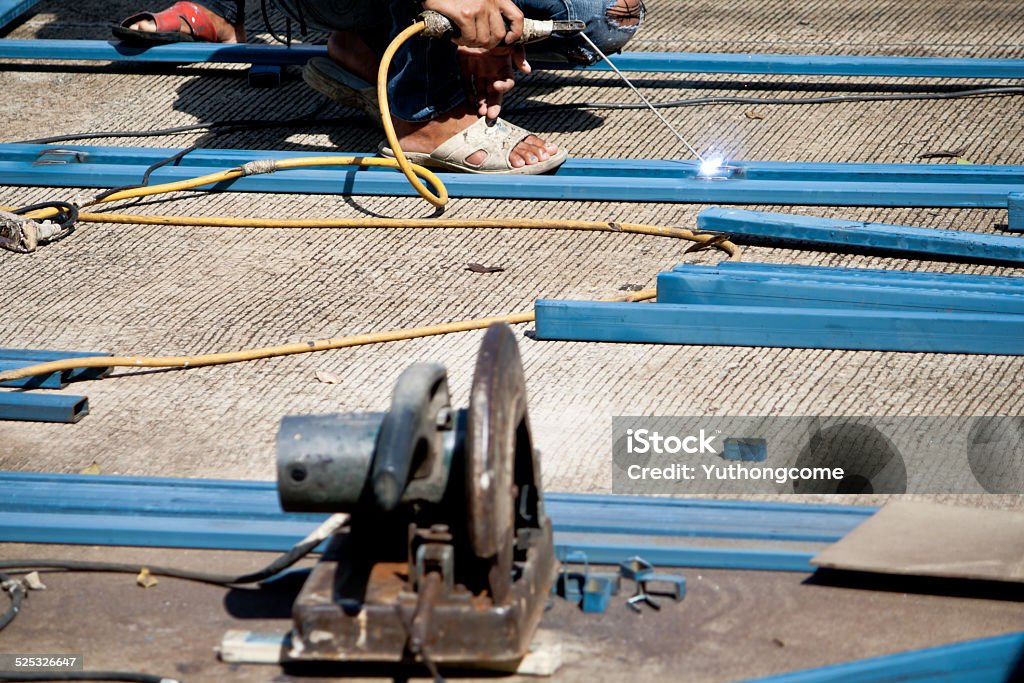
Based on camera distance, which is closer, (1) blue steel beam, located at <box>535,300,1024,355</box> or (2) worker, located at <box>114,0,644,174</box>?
(1) blue steel beam, located at <box>535,300,1024,355</box>

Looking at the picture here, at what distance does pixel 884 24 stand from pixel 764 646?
9.66ft

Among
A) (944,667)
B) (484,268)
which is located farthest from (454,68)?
(944,667)

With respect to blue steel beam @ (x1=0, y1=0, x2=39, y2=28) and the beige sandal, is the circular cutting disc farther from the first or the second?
blue steel beam @ (x1=0, y1=0, x2=39, y2=28)

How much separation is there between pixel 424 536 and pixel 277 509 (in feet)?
1.54

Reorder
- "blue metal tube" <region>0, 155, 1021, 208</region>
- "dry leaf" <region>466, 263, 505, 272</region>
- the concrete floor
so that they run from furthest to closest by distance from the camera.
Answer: "blue metal tube" <region>0, 155, 1021, 208</region> < "dry leaf" <region>466, 263, 505, 272</region> < the concrete floor

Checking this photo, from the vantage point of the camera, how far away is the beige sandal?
9.89 feet

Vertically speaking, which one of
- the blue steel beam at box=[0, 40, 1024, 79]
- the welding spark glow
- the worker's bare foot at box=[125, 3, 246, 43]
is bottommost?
the welding spark glow

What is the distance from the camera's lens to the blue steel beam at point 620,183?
9.21ft

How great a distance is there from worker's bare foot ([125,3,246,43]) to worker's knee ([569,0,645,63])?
1301 millimetres

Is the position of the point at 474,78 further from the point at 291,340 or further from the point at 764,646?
the point at 764,646

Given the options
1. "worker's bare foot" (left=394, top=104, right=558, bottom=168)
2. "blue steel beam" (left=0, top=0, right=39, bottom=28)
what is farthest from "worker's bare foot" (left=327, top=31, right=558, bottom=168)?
"blue steel beam" (left=0, top=0, right=39, bottom=28)

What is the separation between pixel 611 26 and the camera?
125 inches

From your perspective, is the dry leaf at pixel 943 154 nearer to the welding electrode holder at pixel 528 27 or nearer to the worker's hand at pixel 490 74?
the welding electrode holder at pixel 528 27

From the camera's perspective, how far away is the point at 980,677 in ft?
4.63
